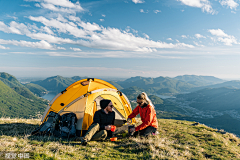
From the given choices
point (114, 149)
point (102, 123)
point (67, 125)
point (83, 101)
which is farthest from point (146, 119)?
point (67, 125)

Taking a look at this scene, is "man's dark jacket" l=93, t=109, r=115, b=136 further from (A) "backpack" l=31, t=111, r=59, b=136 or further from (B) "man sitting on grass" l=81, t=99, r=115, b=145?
(A) "backpack" l=31, t=111, r=59, b=136

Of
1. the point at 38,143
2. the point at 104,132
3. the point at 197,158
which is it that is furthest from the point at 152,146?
the point at 38,143

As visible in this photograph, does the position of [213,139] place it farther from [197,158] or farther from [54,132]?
[54,132]

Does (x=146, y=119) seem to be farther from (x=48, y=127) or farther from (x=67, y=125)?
(x=48, y=127)

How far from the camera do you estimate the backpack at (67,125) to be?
31.8 ft

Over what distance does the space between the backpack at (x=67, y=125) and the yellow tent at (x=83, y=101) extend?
1.58 ft

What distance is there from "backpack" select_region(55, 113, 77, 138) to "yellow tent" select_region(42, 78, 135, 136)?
48cm

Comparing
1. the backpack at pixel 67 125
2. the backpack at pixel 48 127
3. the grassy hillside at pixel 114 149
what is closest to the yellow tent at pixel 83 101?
the backpack at pixel 67 125

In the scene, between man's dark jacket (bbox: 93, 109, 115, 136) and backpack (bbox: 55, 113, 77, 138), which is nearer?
man's dark jacket (bbox: 93, 109, 115, 136)

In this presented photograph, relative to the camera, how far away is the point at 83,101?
11.2m

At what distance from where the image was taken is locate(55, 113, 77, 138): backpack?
31.8 ft

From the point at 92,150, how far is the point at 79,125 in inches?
145

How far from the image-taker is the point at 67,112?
11.3m

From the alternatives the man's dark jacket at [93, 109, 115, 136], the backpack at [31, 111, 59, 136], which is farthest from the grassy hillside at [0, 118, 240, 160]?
the man's dark jacket at [93, 109, 115, 136]
